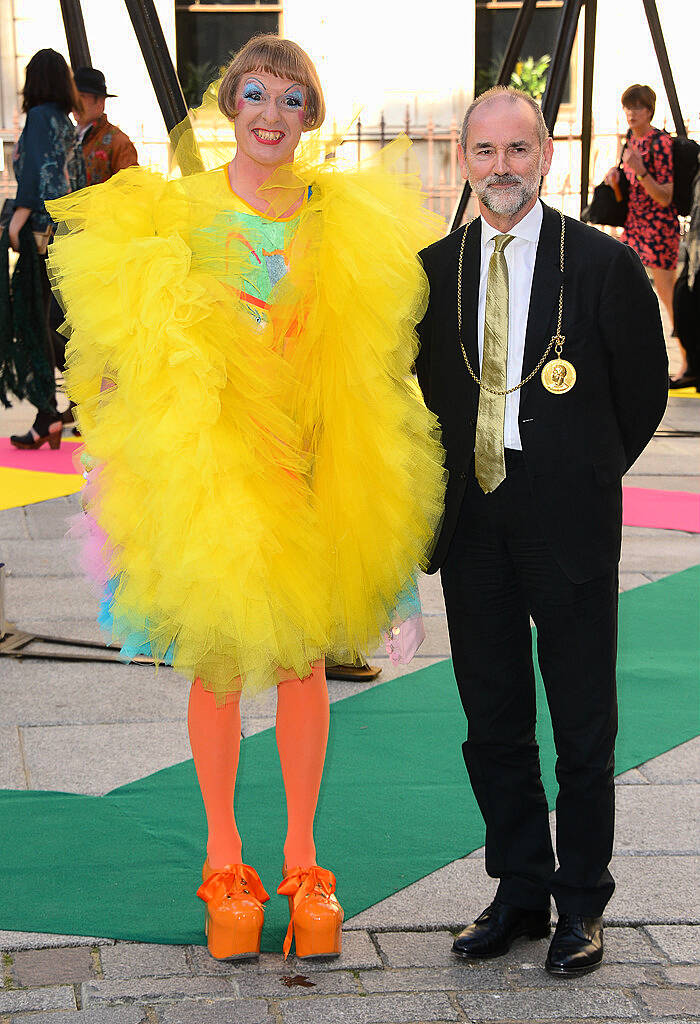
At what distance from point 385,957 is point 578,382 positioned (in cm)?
139

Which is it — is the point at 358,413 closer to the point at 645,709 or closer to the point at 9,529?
the point at 645,709

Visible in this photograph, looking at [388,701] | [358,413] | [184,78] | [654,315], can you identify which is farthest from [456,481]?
[184,78]

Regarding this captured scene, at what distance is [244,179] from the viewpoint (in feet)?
10.0

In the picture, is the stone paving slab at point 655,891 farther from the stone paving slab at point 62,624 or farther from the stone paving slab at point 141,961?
the stone paving slab at point 62,624

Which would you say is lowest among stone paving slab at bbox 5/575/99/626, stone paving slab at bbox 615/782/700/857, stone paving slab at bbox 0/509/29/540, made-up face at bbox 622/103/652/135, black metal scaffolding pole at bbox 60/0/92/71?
stone paving slab at bbox 0/509/29/540

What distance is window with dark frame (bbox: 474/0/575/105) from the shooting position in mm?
22891

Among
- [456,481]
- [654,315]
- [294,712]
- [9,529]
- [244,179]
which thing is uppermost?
[244,179]

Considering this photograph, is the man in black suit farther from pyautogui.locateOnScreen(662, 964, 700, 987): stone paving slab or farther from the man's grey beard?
pyautogui.locateOnScreen(662, 964, 700, 987): stone paving slab

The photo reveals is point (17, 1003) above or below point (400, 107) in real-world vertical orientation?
below

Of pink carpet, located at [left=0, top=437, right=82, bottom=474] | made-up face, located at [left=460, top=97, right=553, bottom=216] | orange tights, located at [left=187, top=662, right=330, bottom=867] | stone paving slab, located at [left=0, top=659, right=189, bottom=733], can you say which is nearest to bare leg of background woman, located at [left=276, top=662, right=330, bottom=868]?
orange tights, located at [left=187, top=662, right=330, bottom=867]

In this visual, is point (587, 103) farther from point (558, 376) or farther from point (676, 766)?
point (558, 376)

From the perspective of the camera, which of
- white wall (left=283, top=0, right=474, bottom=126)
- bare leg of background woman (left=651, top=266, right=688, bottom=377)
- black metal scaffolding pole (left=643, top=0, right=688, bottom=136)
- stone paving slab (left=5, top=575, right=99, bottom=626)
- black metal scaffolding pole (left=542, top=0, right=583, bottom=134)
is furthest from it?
white wall (left=283, top=0, right=474, bottom=126)

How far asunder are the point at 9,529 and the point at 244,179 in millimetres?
4493

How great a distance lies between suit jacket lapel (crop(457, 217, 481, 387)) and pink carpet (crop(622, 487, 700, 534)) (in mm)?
4535
